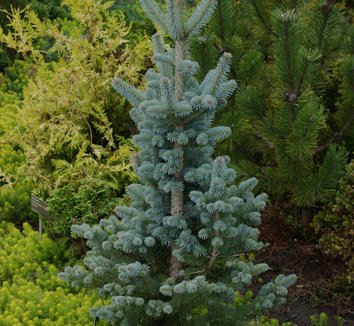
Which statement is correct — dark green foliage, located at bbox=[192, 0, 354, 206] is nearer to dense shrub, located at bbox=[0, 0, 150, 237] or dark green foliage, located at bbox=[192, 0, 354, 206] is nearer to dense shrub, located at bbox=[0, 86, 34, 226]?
dense shrub, located at bbox=[0, 0, 150, 237]

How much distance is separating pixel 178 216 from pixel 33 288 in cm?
148

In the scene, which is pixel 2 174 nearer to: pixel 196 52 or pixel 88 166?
pixel 88 166

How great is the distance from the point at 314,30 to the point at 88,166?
1.92m

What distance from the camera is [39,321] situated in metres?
3.96

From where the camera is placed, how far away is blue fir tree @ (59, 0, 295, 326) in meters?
3.02

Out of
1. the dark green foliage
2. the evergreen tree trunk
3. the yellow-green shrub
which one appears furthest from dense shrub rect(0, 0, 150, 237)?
the evergreen tree trunk

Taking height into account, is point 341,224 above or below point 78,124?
below

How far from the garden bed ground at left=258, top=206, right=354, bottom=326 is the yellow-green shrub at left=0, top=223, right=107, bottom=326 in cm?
132

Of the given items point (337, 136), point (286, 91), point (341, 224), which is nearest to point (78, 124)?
point (286, 91)

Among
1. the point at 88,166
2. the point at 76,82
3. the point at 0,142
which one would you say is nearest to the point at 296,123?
the point at 88,166

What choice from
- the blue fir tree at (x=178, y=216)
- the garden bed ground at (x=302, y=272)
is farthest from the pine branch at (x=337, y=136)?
the blue fir tree at (x=178, y=216)

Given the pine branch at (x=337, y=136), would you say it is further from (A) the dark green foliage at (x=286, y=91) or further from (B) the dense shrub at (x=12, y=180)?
(B) the dense shrub at (x=12, y=180)

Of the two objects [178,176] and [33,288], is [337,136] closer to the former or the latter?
[178,176]

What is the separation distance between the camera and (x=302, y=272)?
4.79 metres
